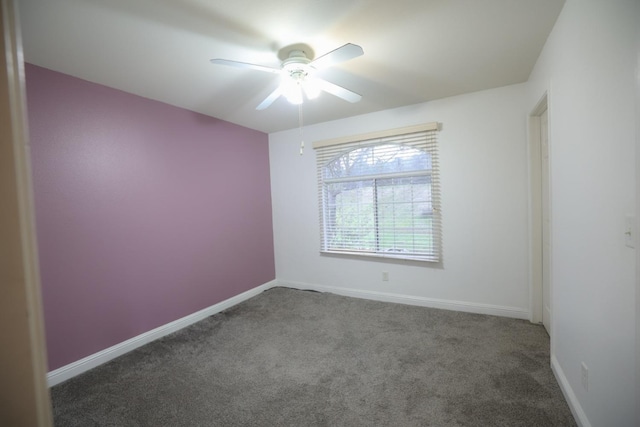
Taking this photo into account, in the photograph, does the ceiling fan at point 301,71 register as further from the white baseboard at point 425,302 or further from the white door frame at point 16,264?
the white baseboard at point 425,302

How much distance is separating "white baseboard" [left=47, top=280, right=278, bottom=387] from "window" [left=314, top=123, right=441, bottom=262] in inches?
59.6

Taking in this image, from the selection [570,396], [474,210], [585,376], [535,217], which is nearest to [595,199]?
[585,376]

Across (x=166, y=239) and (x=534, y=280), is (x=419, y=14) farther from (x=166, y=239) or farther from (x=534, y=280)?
(x=166, y=239)

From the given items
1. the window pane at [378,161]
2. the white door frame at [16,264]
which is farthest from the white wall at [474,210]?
the white door frame at [16,264]

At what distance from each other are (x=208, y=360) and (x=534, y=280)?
9.84ft

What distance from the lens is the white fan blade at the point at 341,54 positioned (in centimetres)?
150

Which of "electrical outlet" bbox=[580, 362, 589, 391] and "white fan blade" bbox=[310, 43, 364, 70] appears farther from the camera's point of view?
"white fan blade" bbox=[310, 43, 364, 70]

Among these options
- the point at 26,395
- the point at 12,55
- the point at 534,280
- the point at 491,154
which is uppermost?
the point at 491,154

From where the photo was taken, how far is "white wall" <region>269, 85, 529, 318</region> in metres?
2.64

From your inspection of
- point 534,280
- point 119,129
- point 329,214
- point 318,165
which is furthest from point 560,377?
point 119,129

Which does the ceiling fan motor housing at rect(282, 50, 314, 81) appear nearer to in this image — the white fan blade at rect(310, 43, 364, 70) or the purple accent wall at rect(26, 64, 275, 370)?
the white fan blade at rect(310, 43, 364, 70)

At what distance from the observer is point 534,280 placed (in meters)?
2.54

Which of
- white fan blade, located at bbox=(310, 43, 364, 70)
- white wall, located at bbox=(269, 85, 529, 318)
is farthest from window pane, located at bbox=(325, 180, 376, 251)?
white fan blade, located at bbox=(310, 43, 364, 70)

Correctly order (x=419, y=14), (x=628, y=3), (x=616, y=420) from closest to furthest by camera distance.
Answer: (x=628, y=3)
(x=616, y=420)
(x=419, y=14)
